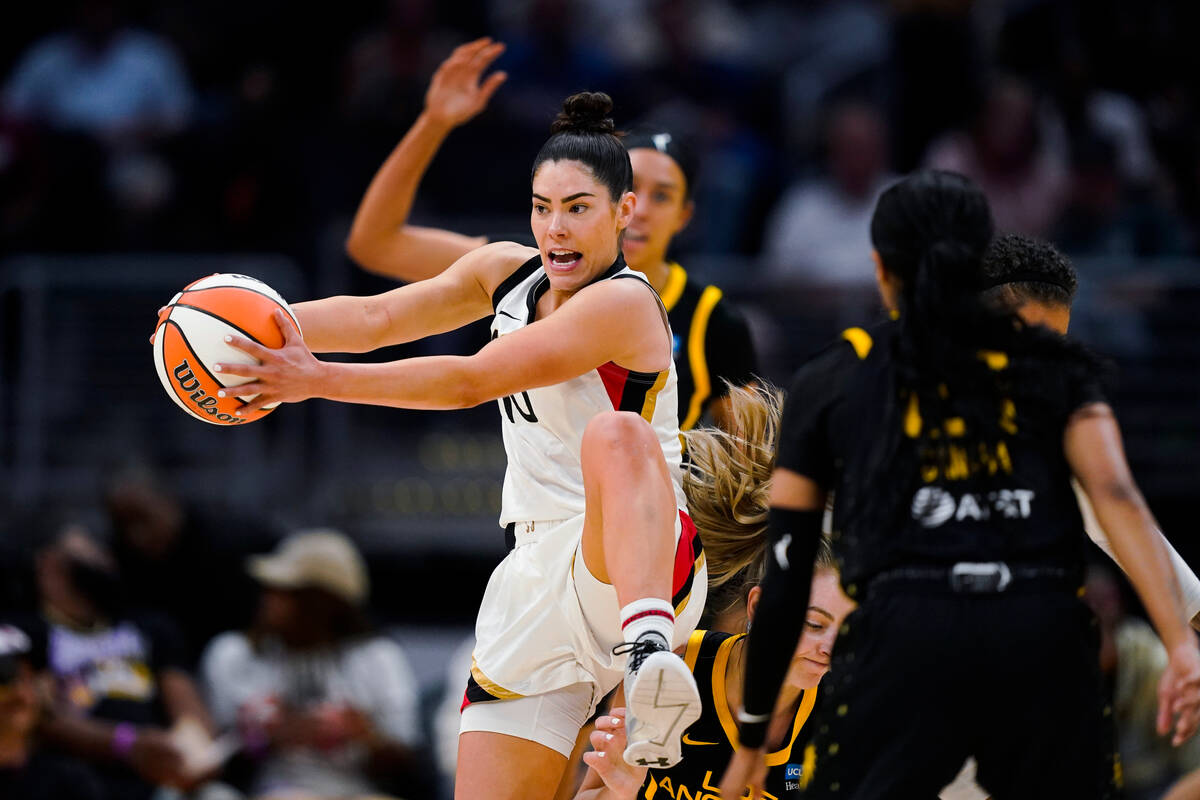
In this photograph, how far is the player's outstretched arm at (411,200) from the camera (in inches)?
209

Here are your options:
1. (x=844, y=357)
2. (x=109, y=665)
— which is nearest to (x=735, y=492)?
(x=844, y=357)

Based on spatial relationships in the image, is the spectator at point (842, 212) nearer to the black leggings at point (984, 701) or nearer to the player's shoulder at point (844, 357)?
the player's shoulder at point (844, 357)

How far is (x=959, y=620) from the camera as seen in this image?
3.24 meters

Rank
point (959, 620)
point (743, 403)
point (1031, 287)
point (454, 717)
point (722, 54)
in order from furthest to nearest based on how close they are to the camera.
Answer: point (722, 54)
point (454, 717)
point (743, 403)
point (1031, 287)
point (959, 620)

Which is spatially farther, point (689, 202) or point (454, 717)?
point (454, 717)

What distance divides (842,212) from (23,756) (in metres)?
5.48

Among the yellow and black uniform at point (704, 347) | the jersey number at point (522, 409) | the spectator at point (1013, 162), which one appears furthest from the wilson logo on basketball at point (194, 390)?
the spectator at point (1013, 162)

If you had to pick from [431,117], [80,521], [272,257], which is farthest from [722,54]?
[431,117]

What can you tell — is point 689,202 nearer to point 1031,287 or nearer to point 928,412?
point 1031,287

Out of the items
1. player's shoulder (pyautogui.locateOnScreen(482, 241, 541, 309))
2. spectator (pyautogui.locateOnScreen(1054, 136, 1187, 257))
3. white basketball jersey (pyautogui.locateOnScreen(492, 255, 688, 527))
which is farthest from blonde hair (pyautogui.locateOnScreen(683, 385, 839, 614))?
spectator (pyautogui.locateOnScreen(1054, 136, 1187, 257))

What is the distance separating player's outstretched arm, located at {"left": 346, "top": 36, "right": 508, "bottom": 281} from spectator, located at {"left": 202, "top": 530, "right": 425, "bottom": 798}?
2.99 m

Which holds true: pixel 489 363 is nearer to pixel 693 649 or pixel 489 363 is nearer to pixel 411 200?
pixel 693 649

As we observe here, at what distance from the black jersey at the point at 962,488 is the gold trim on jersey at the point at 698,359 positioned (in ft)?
7.54

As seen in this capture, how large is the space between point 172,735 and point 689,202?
391cm
